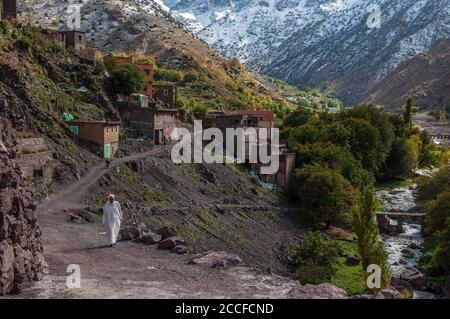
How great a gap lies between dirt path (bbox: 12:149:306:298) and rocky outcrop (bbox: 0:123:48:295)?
0.36 metres

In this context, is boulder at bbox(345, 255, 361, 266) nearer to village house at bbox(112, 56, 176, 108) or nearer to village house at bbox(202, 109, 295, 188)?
village house at bbox(202, 109, 295, 188)

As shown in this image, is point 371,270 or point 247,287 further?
point 371,270

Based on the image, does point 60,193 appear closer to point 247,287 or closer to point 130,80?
point 247,287

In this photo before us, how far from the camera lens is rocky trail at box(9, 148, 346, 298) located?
1292 centimetres

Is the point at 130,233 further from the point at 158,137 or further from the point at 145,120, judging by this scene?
the point at 158,137

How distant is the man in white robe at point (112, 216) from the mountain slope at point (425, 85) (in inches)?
6178

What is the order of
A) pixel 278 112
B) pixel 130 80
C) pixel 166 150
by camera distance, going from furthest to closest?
Answer: pixel 278 112 → pixel 130 80 → pixel 166 150

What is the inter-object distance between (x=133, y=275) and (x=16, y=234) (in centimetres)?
290

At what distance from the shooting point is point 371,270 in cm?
2781

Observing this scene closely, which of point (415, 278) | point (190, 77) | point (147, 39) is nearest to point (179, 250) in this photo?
point (415, 278)

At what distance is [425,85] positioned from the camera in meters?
178
